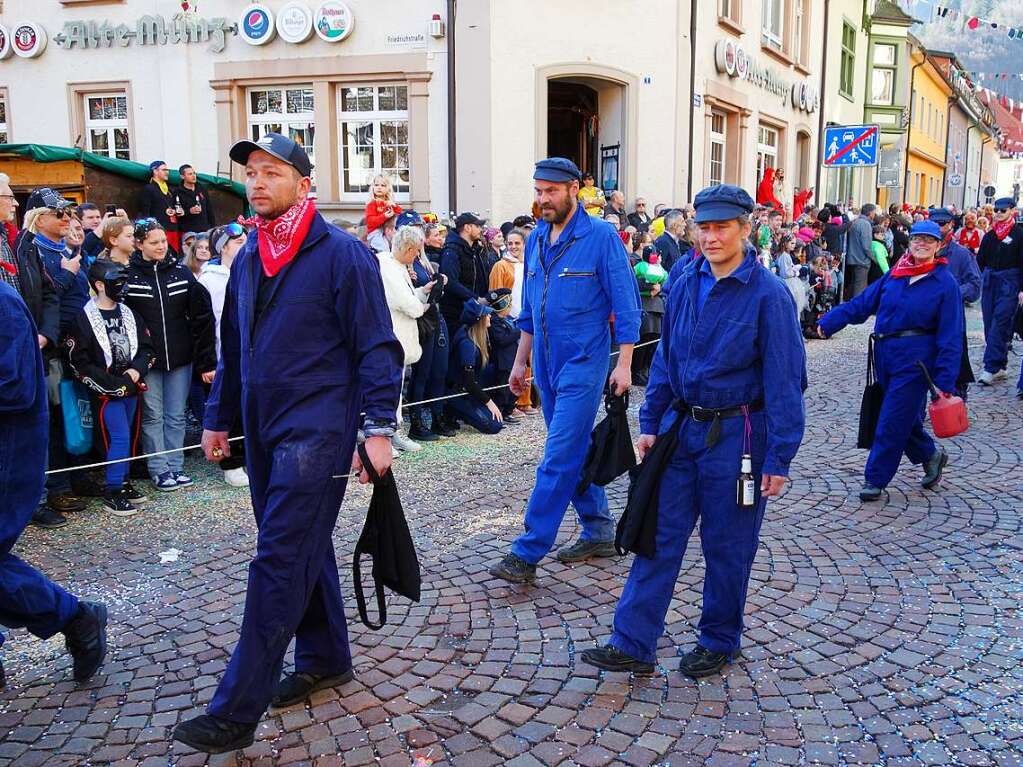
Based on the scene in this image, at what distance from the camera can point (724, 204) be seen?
3664mm

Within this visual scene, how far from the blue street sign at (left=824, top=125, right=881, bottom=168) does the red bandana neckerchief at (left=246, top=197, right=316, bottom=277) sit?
14457 mm

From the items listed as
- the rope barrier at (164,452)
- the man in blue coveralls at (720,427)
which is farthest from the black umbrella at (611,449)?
the man in blue coveralls at (720,427)

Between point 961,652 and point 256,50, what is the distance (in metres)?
14.2

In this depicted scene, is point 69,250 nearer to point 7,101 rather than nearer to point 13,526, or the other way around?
point 13,526

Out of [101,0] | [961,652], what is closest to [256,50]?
[101,0]

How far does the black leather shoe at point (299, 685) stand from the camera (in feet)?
12.0

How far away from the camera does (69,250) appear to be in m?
7.05

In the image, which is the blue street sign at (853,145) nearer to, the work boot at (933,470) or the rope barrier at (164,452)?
the rope barrier at (164,452)

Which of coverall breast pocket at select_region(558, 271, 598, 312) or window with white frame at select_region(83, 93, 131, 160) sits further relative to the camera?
window with white frame at select_region(83, 93, 131, 160)

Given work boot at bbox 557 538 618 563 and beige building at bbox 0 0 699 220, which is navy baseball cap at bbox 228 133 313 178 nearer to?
work boot at bbox 557 538 618 563

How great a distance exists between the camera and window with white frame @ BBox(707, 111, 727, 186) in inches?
747

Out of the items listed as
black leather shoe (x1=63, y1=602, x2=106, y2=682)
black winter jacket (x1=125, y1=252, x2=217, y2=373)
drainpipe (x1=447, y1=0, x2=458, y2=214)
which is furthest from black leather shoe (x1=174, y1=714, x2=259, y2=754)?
drainpipe (x1=447, y1=0, x2=458, y2=214)

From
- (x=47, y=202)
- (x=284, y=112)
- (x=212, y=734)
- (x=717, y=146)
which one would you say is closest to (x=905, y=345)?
(x=212, y=734)

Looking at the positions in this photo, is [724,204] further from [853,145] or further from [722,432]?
[853,145]
